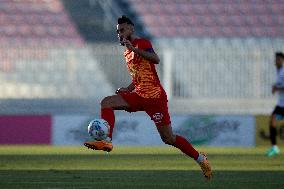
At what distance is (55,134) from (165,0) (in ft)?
25.0

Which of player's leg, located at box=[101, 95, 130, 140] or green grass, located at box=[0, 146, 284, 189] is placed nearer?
green grass, located at box=[0, 146, 284, 189]

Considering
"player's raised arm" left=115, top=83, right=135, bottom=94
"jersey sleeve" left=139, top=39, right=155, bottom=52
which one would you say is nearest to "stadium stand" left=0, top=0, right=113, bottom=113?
"player's raised arm" left=115, top=83, right=135, bottom=94

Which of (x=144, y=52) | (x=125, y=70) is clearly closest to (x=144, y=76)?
(x=144, y=52)

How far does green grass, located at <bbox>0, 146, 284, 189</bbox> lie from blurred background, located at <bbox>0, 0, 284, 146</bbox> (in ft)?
20.4

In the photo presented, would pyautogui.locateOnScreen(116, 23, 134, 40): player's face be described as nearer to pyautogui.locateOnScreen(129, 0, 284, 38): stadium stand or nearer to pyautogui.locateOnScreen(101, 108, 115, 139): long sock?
pyautogui.locateOnScreen(101, 108, 115, 139): long sock

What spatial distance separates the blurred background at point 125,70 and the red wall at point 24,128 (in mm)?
27

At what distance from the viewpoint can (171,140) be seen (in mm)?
11273

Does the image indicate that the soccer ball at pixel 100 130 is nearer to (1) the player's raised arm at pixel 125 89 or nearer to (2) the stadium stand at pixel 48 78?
(1) the player's raised arm at pixel 125 89

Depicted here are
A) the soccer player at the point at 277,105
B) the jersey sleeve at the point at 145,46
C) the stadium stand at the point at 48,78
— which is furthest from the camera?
the stadium stand at the point at 48,78

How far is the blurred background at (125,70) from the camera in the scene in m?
24.4

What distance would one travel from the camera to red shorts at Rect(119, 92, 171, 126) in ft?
36.4

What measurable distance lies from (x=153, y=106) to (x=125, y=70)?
50.5ft

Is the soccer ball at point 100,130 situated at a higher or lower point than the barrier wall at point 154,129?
higher
